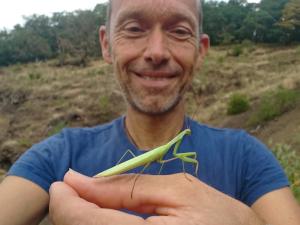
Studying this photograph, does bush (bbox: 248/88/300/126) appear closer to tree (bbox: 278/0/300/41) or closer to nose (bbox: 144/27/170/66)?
nose (bbox: 144/27/170/66)

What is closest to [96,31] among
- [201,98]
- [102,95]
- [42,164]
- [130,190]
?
[102,95]

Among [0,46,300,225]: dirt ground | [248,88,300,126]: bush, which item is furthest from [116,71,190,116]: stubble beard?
[248,88,300,126]: bush

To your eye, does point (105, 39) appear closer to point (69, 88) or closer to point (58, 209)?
point (58, 209)

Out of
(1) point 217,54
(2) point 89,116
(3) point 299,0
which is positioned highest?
(3) point 299,0

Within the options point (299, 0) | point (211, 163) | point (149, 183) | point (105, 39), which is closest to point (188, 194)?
point (149, 183)

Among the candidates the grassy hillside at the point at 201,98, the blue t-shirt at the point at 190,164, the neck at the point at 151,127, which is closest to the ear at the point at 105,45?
the neck at the point at 151,127

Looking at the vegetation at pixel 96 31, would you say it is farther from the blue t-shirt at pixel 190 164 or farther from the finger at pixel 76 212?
the finger at pixel 76 212

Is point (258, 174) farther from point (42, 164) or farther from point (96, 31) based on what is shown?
point (96, 31)
